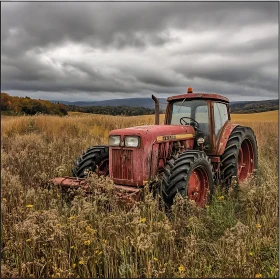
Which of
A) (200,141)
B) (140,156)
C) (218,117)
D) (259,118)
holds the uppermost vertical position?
(259,118)

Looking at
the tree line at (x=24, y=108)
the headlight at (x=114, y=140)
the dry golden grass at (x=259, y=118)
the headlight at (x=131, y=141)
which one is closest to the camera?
the headlight at (x=131, y=141)

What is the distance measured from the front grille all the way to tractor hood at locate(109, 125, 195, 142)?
274 millimetres

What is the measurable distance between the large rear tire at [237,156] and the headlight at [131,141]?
195 centimetres

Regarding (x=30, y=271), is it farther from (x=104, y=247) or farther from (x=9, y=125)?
(x=9, y=125)

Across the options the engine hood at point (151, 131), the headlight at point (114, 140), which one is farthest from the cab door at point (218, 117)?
the headlight at point (114, 140)

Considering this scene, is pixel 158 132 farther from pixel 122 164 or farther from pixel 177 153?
pixel 122 164

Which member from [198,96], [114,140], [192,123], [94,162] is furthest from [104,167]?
[198,96]

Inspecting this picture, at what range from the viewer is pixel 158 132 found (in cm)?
451

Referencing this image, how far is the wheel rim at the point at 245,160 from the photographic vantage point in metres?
6.50

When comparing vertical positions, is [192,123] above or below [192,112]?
below

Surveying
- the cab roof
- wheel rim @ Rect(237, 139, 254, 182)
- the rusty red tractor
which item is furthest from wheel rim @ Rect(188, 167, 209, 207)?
wheel rim @ Rect(237, 139, 254, 182)

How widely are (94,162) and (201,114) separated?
2.11 m

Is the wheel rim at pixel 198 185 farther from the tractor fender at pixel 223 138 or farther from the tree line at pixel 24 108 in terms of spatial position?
the tree line at pixel 24 108

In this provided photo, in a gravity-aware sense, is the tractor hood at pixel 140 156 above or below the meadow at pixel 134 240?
above
